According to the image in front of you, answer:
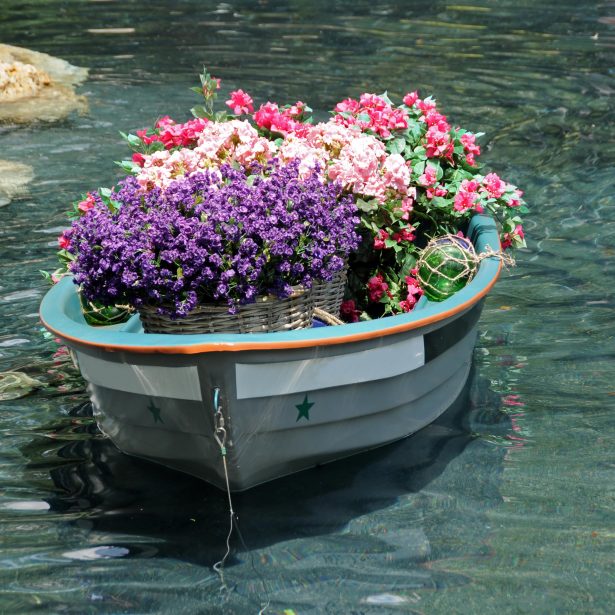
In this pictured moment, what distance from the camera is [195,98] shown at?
12.2 metres

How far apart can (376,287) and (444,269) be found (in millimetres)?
357

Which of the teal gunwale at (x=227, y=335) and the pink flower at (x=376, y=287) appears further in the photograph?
the pink flower at (x=376, y=287)

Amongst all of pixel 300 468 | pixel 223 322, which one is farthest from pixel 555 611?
pixel 223 322

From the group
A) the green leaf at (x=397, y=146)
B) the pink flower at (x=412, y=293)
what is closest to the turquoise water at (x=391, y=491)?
the pink flower at (x=412, y=293)

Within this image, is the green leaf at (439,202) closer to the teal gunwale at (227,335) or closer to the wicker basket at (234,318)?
the teal gunwale at (227,335)

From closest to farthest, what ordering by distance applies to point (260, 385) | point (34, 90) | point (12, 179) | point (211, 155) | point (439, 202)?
point (260, 385)
point (211, 155)
point (439, 202)
point (12, 179)
point (34, 90)

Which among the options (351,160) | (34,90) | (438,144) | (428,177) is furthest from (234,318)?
(34,90)

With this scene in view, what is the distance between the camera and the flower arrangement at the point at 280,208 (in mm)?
3666

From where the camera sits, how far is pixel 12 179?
9.23m

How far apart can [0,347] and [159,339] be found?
8.83 ft

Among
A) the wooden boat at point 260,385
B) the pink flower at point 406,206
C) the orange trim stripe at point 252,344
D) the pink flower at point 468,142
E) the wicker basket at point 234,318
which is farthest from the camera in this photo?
the pink flower at point 468,142

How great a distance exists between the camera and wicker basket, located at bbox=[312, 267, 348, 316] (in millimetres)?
4230

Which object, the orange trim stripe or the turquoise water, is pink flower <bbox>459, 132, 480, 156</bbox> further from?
the orange trim stripe

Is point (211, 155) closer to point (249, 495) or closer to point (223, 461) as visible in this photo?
point (223, 461)
